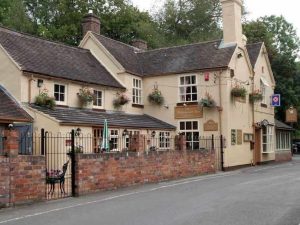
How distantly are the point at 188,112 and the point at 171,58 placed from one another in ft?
14.2

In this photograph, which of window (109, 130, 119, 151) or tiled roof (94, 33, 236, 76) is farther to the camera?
tiled roof (94, 33, 236, 76)

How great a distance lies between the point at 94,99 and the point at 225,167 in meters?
8.59

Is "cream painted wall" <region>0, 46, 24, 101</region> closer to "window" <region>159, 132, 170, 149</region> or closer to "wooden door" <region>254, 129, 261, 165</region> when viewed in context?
"window" <region>159, 132, 170, 149</region>

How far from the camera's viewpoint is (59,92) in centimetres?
2394

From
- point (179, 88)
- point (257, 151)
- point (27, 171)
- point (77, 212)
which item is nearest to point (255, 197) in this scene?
point (77, 212)

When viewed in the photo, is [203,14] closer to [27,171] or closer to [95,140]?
[95,140]

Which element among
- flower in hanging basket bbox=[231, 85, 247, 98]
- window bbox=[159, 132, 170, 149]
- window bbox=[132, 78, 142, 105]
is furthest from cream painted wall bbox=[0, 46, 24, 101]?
flower in hanging basket bbox=[231, 85, 247, 98]

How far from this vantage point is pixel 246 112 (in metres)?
31.3

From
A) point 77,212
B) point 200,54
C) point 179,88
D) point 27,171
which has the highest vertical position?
point 200,54

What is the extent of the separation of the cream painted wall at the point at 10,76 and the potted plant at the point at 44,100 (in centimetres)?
86

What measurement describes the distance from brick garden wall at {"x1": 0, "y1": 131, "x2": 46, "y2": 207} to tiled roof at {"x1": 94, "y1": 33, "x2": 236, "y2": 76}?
16.1 meters

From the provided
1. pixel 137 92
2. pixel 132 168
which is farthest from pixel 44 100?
pixel 137 92

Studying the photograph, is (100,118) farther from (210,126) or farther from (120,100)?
(210,126)

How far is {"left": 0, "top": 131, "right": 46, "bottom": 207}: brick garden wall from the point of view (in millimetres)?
13242
